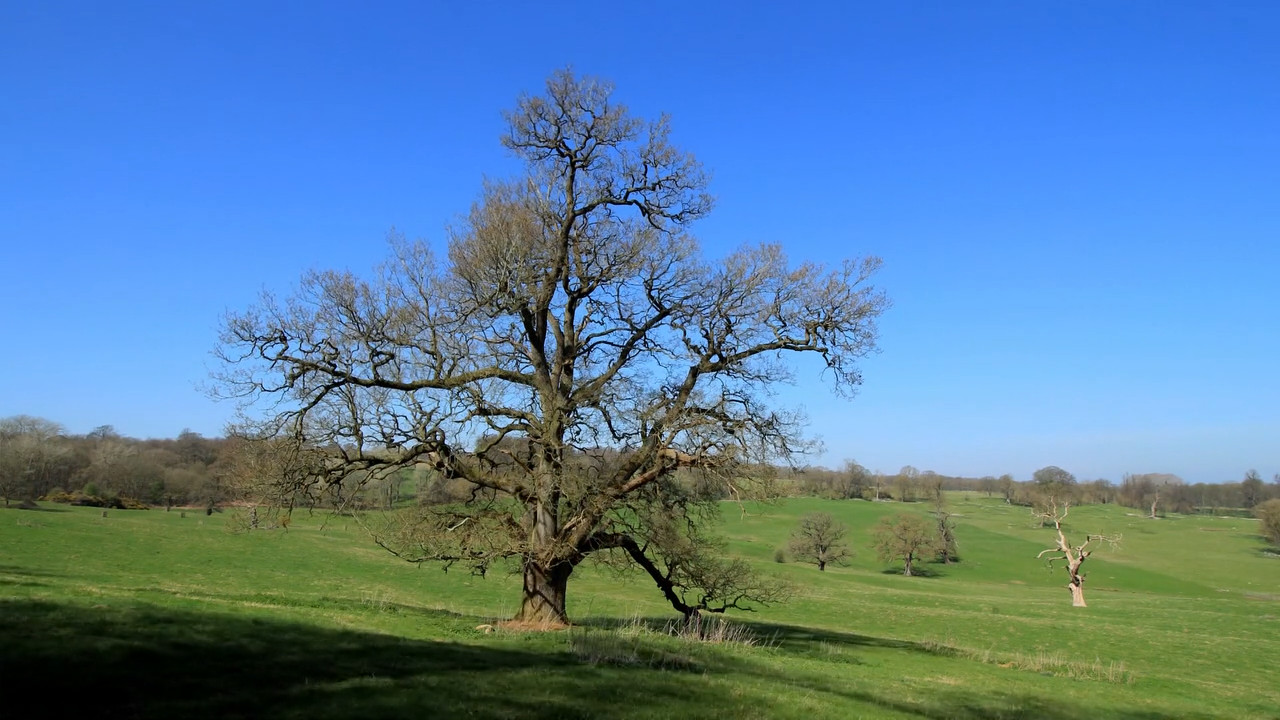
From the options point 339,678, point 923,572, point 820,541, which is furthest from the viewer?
point 923,572

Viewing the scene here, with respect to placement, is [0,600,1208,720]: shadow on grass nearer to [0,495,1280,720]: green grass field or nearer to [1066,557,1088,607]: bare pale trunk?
[0,495,1280,720]: green grass field

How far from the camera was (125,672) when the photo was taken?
372 inches

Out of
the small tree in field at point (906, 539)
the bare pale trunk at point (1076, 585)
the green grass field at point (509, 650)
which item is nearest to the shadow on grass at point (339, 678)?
the green grass field at point (509, 650)

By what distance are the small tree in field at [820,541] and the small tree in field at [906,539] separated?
548cm

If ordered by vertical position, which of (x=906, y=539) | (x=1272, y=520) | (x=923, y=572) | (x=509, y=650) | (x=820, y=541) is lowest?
(x=923, y=572)

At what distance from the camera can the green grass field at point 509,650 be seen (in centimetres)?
964

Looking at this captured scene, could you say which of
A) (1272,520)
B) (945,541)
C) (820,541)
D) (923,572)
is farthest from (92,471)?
(1272,520)

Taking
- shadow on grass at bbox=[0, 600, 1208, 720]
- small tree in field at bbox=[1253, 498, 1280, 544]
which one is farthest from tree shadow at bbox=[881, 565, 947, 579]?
shadow on grass at bbox=[0, 600, 1208, 720]

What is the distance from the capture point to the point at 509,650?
14.7 m

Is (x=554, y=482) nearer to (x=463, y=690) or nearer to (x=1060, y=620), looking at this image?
(x=463, y=690)

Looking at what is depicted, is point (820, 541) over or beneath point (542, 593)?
beneath

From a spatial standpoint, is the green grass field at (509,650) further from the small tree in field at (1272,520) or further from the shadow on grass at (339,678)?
the small tree in field at (1272,520)

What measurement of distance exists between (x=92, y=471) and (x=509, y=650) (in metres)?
99.1

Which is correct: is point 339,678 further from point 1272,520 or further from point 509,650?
point 1272,520
